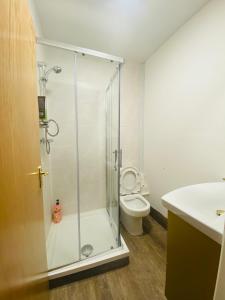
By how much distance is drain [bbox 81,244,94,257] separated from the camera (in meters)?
1.67

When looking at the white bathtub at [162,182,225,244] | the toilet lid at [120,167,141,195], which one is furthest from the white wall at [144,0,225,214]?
the white bathtub at [162,182,225,244]

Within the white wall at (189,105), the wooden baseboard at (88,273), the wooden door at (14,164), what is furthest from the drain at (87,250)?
the white wall at (189,105)

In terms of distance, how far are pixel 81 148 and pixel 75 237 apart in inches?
46.7

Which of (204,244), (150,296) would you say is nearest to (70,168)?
(150,296)

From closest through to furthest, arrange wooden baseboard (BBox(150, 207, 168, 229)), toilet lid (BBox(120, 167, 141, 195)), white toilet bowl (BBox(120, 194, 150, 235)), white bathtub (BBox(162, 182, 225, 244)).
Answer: white bathtub (BBox(162, 182, 225, 244)) → white toilet bowl (BBox(120, 194, 150, 235)) → wooden baseboard (BBox(150, 207, 168, 229)) → toilet lid (BBox(120, 167, 141, 195))

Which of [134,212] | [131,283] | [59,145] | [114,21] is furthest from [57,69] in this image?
[131,283]

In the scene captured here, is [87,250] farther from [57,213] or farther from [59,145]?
[59,145]

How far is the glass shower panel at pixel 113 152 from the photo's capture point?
199 centimetres

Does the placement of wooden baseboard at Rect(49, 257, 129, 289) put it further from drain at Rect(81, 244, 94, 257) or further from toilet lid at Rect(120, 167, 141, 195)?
toilet lid at Rect(120, 167, 141, 195)

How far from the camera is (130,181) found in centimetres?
245

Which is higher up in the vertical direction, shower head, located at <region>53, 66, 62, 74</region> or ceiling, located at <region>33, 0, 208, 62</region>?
ceiling, located at <region>33, 0, 208, 62</region>

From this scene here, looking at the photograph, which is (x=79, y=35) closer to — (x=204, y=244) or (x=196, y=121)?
(x=196, y=121)

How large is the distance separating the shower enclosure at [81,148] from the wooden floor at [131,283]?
0.27 meters

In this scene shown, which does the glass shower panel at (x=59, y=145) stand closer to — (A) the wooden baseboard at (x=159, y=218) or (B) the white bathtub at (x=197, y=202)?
(A) the wooden baseboard at (x=159, y=218)
